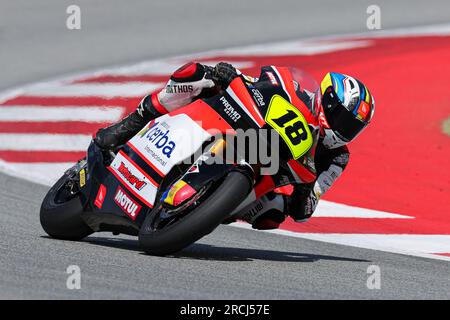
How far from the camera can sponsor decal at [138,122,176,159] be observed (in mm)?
6398

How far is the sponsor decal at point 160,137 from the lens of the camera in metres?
6.40

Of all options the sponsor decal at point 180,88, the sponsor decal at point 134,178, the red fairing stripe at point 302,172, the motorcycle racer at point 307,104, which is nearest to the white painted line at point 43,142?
the motorcycle racer at point 307,104

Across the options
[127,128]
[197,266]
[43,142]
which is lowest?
Result: [43,142]

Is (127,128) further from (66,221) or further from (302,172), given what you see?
(302,172)

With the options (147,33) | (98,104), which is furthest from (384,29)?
(98,104)

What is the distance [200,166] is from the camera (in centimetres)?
622

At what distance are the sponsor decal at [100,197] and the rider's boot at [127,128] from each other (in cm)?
27

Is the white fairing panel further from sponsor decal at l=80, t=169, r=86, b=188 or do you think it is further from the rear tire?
the rear tire

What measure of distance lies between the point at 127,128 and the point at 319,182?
1217 mm

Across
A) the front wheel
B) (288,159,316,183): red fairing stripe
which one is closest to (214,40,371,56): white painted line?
(288,159,316,183): red fairing stripe

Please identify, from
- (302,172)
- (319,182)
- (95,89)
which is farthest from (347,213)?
(95,89)

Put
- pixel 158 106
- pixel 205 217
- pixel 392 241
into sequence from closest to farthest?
pixel 205 217, pixel 158 106, pixel 392 241

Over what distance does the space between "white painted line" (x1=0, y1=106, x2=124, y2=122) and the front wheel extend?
5.44 meters

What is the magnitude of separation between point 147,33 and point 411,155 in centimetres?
596
